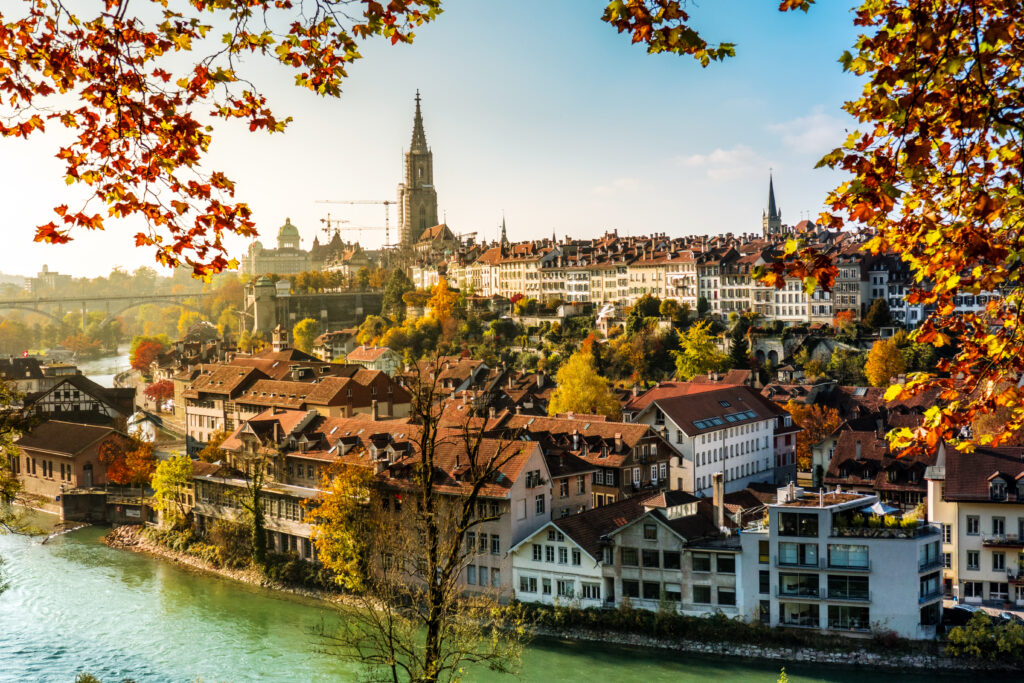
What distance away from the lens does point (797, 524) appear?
15.4 metres

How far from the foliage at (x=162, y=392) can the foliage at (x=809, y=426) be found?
27549 mm

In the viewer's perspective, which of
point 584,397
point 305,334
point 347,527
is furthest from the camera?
point 305,334

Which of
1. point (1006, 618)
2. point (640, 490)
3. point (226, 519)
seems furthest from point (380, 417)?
point (1006, 618)

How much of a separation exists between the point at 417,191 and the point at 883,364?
49.5 meters

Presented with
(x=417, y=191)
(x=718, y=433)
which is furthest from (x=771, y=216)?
(x=718, y=433)

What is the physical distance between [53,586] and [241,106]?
18352 mm

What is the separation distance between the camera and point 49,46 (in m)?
3.31

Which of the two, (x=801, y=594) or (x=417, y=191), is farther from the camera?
(x=417, y=191)

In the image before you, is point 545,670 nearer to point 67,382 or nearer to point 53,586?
point 53,586

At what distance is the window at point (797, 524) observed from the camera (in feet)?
50.3

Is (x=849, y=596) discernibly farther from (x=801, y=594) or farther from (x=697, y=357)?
(x=697, y=357)

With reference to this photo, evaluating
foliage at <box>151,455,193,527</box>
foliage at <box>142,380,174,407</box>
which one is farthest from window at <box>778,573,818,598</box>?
foliage at <box>142,380,174,407</box>

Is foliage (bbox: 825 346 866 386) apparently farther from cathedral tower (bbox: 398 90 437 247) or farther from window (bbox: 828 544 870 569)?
cathedral tower (bbox: 398 90 437 247)

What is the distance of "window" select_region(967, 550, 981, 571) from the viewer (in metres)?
16.3
